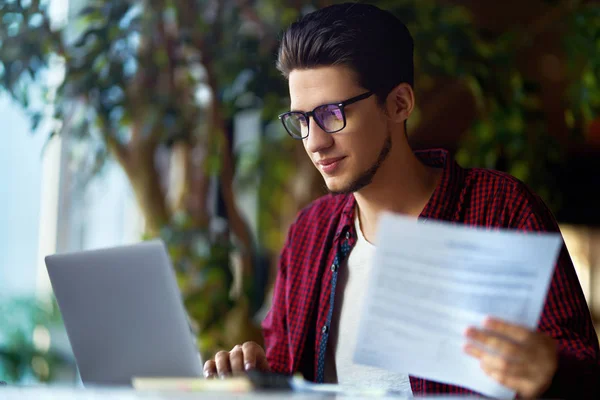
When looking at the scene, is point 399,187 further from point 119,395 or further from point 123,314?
point 119,395

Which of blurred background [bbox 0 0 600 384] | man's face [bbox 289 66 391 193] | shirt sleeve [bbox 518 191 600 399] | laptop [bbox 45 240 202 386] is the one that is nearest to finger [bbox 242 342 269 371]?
laptop [bbox 45 240 202 386]

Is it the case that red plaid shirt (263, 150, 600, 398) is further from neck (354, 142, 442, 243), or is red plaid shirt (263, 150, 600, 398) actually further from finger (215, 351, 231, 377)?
finger (215, 351, 231, 377)

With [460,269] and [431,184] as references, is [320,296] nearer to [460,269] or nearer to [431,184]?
A: [431,184]

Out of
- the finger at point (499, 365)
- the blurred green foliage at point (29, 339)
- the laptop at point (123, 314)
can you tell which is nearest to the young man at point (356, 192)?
the laptop at point (123, 314)

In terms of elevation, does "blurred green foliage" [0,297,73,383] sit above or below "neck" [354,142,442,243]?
below

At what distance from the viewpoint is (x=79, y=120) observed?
2.25m

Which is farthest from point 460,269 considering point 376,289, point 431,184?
point 431,184

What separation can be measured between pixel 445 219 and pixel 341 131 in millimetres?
279

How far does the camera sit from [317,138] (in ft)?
4.48

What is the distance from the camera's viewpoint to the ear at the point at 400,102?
57.9 inches

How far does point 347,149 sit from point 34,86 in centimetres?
125

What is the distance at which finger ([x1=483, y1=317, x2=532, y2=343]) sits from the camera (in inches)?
34.6

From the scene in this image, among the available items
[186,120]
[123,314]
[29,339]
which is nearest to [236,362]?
[123,314]

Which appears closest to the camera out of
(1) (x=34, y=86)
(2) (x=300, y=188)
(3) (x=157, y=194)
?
(1) (x=34, y=86)
